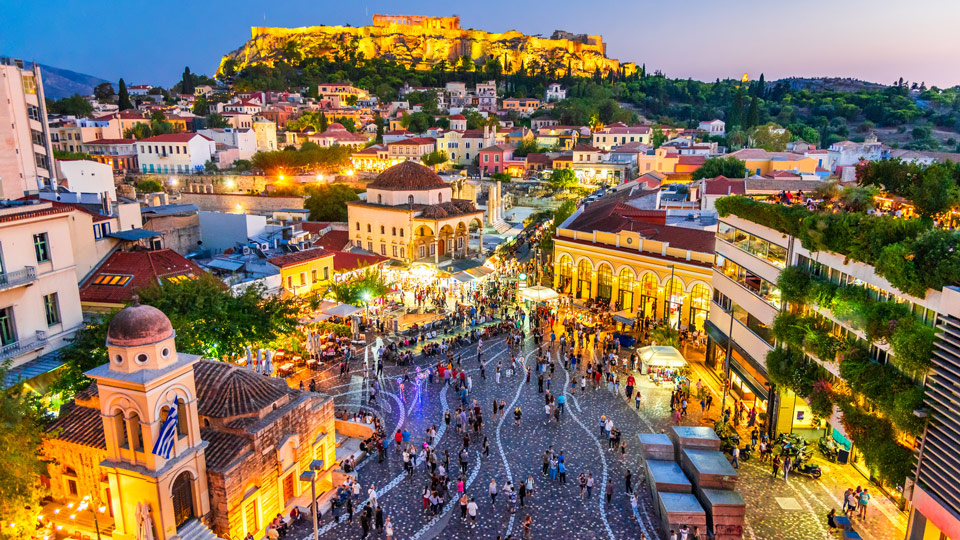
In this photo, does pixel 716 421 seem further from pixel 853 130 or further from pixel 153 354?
pixel 853 130

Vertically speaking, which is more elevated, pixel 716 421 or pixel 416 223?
pixel 416 223

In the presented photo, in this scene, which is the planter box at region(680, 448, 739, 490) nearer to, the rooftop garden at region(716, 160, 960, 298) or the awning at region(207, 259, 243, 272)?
the rooftop garden at region(716, 160, 960, 298)

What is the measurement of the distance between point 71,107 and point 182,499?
96.1 meters

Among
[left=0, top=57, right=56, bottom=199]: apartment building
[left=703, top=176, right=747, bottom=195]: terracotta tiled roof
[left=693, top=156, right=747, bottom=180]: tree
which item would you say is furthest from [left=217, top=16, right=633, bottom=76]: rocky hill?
[left=703, top=176, right=747, bottom=195]: terracotta tiled roof

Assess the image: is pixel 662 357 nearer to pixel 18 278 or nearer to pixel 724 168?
pixel 18 278

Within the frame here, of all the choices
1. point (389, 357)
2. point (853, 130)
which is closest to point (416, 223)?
point (389, 357)

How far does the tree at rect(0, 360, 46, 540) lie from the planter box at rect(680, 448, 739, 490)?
15.9 m

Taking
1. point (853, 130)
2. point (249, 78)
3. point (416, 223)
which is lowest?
point (416, 223)

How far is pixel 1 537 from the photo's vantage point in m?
12.8

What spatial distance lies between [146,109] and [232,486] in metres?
103

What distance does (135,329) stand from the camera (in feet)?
43.6

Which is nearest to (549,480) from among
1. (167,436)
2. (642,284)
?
(167,436)

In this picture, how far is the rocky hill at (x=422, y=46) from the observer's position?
6393 inches

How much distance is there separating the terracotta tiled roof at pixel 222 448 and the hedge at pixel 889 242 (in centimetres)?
1637
